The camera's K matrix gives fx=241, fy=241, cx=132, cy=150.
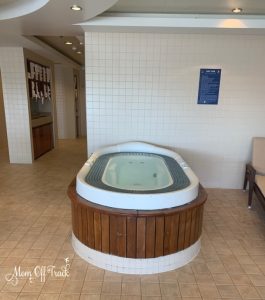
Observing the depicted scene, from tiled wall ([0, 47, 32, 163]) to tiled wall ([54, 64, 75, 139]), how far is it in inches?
125

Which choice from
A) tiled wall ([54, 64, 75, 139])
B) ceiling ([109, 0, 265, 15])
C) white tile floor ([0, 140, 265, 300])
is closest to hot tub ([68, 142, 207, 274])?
white tile floor ([0, 140, 265, 300])

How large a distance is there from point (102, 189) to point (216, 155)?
8.05 ft

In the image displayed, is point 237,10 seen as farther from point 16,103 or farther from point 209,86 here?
point 16,103

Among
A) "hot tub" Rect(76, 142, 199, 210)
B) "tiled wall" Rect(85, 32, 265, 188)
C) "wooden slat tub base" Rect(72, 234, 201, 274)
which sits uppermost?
"tiled wall" Rect(85, 32, 265, 188)

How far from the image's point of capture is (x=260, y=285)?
1.97m

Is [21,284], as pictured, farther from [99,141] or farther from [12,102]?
[12,102]

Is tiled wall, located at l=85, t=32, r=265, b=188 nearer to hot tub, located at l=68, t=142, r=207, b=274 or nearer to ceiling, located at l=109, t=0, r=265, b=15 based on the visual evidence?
ceiling, located at l=109, t=0, r=265, b=15

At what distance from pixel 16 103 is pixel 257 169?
460 centimetres

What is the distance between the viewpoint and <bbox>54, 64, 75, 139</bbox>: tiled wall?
7961 mm

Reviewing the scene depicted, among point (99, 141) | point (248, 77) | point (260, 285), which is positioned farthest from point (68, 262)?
point (248, 77)

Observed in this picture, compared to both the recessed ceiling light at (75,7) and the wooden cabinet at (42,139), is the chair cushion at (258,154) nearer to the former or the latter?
the recessed ceiling light at (75,7)

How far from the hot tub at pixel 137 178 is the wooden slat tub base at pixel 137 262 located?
47cm

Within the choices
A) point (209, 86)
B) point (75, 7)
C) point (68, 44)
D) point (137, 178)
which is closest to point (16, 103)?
point (68, 44)

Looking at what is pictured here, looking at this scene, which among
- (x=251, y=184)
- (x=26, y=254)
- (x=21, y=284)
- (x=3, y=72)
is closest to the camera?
(x=21, y=284)
